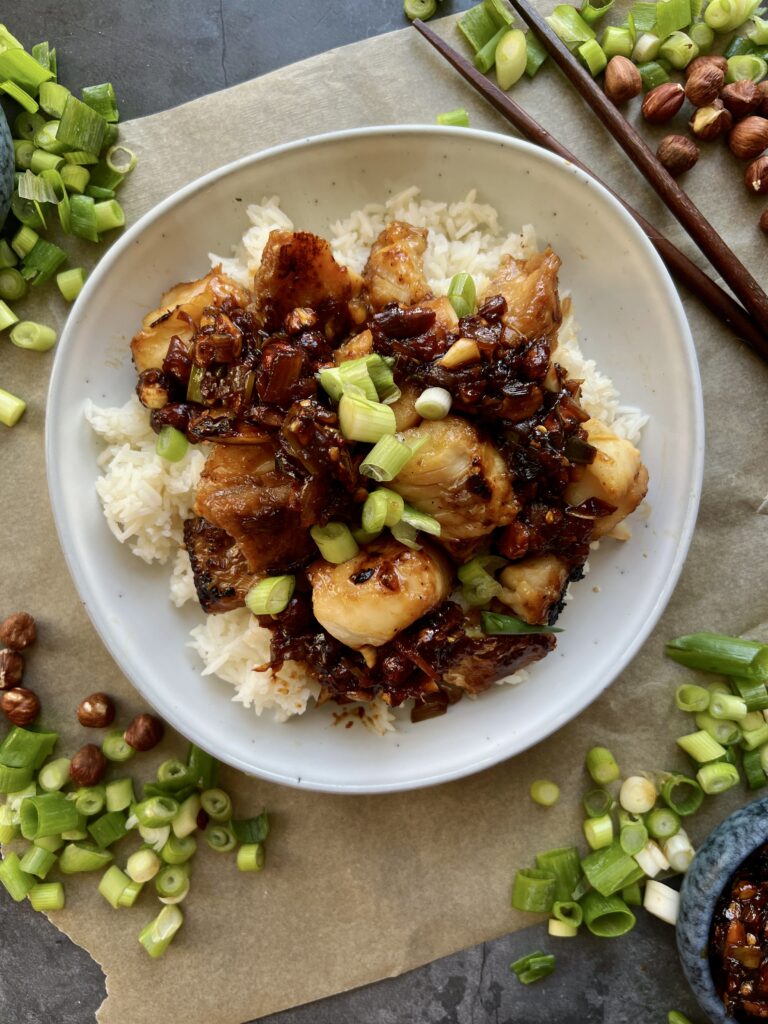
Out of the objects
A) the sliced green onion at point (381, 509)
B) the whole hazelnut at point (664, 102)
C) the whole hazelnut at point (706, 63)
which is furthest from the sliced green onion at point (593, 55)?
the sliced green onion at point (381, 509)

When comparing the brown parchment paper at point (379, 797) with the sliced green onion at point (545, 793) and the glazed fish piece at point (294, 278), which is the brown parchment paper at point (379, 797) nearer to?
the sliced green onion at point (545, 793)

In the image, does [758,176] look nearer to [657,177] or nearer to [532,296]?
[657,177]

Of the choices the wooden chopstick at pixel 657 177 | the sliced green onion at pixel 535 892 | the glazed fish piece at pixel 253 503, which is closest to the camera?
the glazed fish piece at pixel 253 503

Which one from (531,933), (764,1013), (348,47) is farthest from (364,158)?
(764,1013)

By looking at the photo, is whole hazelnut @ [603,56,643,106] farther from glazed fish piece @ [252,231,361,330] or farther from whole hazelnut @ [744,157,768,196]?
glazed fish piece @ [252,231,361,330]

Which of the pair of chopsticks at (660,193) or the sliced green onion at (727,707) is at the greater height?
the pair of chopsticks at (660,193)

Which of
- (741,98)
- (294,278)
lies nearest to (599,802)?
(294,278)

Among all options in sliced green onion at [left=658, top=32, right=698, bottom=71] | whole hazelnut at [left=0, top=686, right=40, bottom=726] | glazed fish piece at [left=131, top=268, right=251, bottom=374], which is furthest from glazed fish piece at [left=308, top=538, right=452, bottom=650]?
sliced green onion at [left=658, top=32, right=698, bottom=71]
